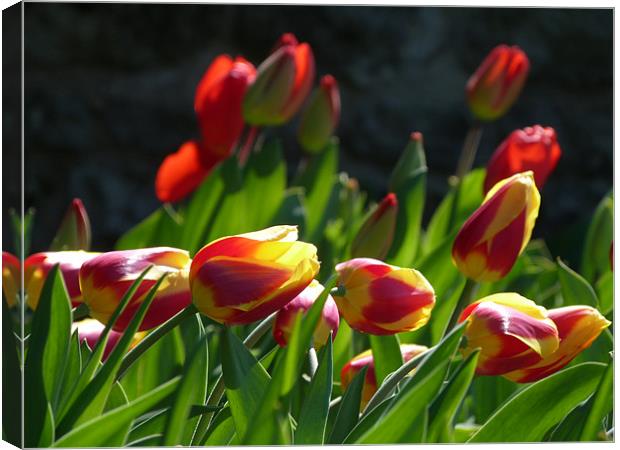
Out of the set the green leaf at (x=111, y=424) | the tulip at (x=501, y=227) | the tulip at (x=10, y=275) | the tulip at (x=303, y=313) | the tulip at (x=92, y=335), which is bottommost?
the tulip at (x=92, y=335)

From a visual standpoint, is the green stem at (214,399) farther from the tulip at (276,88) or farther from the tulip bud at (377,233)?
the tulip at (276,88)

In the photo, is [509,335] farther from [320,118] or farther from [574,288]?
[320,118]

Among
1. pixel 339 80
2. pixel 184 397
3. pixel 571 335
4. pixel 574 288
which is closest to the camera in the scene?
pixel 184 397

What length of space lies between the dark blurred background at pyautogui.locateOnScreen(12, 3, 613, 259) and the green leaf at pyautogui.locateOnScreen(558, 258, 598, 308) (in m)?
1.29

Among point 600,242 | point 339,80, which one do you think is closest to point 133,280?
point 600,242

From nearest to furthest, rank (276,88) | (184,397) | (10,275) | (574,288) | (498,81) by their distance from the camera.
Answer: (184,397) → (10,275) → (574,288) → (276,88) → (498,81)

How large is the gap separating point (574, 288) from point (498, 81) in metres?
0.37

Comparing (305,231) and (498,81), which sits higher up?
(498,81)

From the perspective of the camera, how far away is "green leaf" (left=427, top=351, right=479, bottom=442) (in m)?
0.54

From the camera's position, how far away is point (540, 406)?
63cm

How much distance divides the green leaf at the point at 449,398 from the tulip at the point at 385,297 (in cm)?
4

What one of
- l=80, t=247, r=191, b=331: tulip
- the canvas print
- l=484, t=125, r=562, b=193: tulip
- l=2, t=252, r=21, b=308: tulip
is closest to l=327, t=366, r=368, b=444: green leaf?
the canvas print

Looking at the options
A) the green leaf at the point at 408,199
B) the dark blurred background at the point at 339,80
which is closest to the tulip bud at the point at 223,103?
the green leaf at the point at 408,199

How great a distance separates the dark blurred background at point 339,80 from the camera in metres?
2.08
